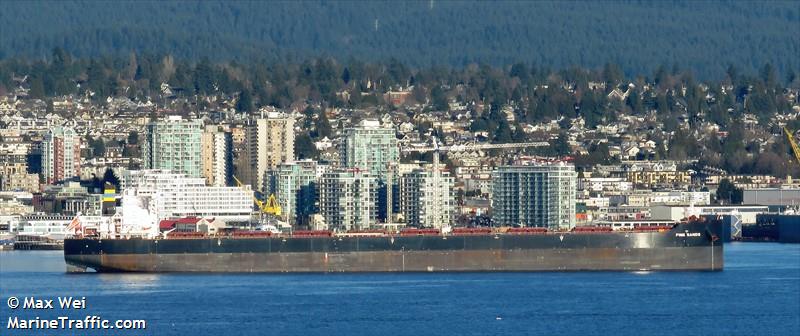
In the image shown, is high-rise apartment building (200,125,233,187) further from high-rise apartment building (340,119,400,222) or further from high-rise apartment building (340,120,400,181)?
high-rise apartment building (340,120,400,181)

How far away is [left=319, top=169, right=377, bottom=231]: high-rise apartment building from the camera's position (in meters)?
90.6

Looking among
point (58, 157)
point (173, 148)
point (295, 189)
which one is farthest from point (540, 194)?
point (58, 157)

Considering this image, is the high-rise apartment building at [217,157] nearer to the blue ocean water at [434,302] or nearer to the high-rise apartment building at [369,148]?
the high-rise apartment building at [369,148]

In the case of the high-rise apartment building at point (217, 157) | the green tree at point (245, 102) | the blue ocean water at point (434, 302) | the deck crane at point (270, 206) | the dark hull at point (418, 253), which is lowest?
the blue ocean water at point (434, 302)

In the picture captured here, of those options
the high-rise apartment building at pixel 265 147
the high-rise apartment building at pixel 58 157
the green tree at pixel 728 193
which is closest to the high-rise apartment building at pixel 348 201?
the high-rise apartment building at pixel 265 147

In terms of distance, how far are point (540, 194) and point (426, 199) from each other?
20.0ft

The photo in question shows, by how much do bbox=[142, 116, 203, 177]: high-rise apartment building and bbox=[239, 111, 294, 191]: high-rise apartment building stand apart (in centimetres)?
403

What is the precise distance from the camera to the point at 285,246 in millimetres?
70062

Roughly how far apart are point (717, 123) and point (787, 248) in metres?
67.6

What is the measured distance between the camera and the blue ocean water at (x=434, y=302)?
52000 mm

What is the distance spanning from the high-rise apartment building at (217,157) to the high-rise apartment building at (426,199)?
76.6 ft

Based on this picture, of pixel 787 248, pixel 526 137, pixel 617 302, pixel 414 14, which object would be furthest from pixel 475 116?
pixel 617 302

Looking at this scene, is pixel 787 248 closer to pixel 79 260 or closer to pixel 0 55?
pixel 79 260

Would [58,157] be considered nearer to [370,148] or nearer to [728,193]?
[370,148]
